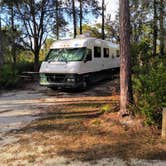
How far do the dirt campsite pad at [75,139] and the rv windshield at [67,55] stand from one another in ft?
14.4

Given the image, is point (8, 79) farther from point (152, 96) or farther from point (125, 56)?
point (152, 96)

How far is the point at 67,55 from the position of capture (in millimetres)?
13797

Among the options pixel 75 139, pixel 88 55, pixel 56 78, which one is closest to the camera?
pixel 75 139

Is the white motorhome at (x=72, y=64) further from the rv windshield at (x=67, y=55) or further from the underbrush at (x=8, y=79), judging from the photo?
the underbrush at (x=8, y=79)

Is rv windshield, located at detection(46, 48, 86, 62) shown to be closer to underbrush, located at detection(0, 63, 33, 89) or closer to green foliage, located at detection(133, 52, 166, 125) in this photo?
underbrush, located at detection(0, 63, 33, 89)

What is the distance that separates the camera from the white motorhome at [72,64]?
12.9 m

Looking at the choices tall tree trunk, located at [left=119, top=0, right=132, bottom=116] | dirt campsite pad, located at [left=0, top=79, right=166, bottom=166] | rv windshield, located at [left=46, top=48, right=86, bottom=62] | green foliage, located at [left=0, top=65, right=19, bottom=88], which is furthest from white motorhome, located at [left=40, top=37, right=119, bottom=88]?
tall tree trunk, located at [left=119, top=0, right=132, bottom=116]

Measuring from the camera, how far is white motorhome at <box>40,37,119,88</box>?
42.4 ft

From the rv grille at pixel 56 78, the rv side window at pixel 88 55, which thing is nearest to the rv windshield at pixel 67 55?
the rv side window at pixel 88 55

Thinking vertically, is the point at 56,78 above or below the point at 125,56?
below

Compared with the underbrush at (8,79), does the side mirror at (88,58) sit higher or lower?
higher

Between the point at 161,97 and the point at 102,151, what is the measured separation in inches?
67.1

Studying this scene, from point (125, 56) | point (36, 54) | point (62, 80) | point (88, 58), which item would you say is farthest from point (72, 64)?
point (36, 54)

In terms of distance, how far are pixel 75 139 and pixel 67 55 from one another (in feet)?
26.5
